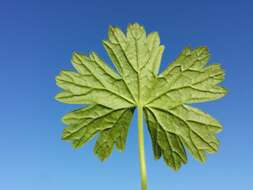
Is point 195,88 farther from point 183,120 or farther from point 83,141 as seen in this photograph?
point 83,141

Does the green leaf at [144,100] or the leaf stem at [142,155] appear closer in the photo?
the leaf stem at [142,155]

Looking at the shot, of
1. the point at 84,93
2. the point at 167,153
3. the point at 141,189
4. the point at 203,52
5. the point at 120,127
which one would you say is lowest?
the point at 141,189

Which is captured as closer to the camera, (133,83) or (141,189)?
(141,189)

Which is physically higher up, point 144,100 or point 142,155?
point 144,100

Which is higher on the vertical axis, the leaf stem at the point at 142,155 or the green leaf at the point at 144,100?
the green leaf at the point at 144,100

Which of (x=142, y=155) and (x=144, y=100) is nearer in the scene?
(x=142, y=155)

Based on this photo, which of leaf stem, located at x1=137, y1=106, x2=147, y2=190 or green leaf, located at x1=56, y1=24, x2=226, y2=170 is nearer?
leaf stem, located at x1=137, y1=106, x2=147, y2=190

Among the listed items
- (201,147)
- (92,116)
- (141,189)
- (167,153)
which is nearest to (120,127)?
(92,116)

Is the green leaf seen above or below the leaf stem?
above
